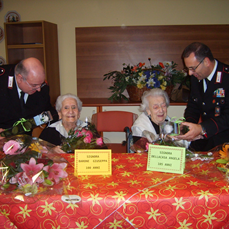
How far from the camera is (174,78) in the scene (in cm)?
329

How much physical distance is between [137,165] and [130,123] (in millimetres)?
1312

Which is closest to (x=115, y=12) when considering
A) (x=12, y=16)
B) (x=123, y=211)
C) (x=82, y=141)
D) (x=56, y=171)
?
(x=12, y=16)

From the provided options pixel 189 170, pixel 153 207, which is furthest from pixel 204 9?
pixel 153 207

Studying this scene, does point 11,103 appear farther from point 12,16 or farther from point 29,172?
point 12,16

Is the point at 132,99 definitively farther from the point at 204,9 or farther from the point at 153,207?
the point at 153,207

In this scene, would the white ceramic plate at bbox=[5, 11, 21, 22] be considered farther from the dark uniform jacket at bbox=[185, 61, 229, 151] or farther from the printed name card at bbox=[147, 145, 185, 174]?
the printed name card at bbox=[147, 145, 185, 174]

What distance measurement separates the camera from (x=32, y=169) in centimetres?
110

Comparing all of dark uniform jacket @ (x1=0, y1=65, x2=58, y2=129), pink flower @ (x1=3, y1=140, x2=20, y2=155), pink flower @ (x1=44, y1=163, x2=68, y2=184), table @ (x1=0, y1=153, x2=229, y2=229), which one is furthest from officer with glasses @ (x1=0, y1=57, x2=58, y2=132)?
table @ (x1=0, y1=153, x2=229, y2=229)

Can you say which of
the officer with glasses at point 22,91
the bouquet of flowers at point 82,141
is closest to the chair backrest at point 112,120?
the officer with glasses at point 22,91

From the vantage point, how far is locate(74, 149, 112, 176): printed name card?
1.29 meters

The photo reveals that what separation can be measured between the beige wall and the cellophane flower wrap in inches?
128

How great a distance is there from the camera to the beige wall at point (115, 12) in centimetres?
381

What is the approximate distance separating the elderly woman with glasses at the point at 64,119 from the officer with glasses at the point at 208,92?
1.17 metres

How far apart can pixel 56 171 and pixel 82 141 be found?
0.42 m
